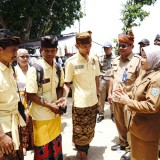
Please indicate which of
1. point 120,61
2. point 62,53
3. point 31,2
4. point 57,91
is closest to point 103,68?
point 120,61

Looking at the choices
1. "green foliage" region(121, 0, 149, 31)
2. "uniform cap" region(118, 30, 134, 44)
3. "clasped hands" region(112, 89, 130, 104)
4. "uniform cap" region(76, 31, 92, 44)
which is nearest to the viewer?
"clasped hands" region(112, 89, 130, 104)

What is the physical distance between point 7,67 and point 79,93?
4.72 ft

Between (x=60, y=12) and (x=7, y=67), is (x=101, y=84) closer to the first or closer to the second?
(x=7, y=67)

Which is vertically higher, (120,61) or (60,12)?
(60,12)

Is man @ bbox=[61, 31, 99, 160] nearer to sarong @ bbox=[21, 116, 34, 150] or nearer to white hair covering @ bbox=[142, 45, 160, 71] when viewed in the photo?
sarong @ bbox=[21, 116, 34, 150]

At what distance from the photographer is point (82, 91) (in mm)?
3664

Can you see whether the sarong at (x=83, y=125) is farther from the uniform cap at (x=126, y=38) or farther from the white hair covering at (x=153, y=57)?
the white hair covering at (x=153, y=57)

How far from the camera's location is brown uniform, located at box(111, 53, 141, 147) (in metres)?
3.93

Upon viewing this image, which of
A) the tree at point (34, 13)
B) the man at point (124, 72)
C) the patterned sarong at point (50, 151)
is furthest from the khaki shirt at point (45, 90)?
the tree at point (34, 13)

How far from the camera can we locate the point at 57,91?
3.30 metres

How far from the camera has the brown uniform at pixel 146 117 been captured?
2.36m

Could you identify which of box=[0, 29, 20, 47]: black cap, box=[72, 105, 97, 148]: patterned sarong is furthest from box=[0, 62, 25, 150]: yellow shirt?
box=[72, 105, 97, 148]: patterned sarong

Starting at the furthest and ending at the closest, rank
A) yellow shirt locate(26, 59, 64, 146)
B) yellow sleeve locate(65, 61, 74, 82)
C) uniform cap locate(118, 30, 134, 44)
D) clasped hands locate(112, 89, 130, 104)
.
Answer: uniform cap locate(118, 30, 134, 44) < yellow sleeve locate(65, 61, 74, 82) < yellow shirt locate(26, 59, 64, 146) < clasped hands locate(112, 89, 130, 104)

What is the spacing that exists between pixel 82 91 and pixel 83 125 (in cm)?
57
